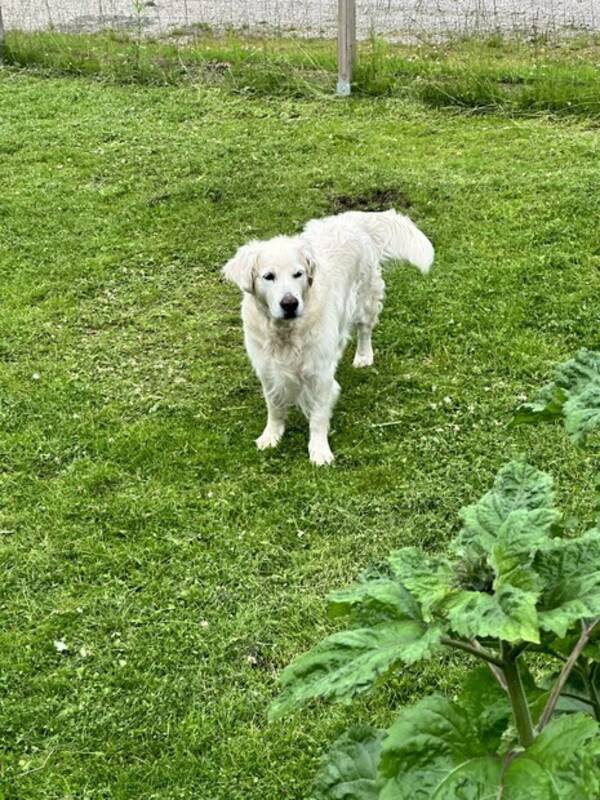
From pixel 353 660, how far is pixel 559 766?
0.24 meters

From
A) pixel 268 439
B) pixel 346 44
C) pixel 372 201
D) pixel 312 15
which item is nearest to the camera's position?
pixel 268 439

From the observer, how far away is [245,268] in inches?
164

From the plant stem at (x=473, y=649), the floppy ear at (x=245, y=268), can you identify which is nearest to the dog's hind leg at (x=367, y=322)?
the floppy ear at (x=245, y=268)

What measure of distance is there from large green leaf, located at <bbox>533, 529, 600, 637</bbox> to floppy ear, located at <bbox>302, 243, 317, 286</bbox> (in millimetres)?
3092

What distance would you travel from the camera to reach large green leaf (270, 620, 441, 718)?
3.50 feet

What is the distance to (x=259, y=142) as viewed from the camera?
24.9ft

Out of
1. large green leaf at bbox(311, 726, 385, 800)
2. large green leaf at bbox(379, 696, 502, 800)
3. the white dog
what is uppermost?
large green leaf at bbox(379, 696, 502, 800)

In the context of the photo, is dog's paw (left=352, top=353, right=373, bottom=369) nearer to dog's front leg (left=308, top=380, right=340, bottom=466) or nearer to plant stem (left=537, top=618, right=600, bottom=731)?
dog's front leg (left=308, top=380, right=340, bottom=466)

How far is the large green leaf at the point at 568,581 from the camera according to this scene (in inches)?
41.9

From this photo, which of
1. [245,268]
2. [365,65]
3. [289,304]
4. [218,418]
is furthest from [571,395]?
[365,65]

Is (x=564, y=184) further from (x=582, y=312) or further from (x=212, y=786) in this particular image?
(x=212, y=786)

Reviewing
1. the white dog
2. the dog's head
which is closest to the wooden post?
the white dog

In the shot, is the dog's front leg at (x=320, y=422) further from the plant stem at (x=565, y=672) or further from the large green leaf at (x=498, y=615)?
the large green leaf at (x=498, y=615)

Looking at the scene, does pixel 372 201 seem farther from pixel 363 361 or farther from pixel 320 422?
pixel 320 422
